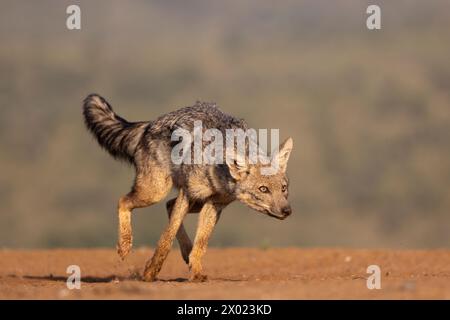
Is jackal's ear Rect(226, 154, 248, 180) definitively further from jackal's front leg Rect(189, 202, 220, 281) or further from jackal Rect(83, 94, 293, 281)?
jackal's front leg Rect(189, 202, 220, 281)

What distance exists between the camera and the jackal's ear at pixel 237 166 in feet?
42.7

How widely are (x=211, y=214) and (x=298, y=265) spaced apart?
3729 mm

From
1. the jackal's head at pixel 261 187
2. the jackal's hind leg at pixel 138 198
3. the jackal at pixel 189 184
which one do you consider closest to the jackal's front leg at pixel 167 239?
the jackal at pixel 189 184

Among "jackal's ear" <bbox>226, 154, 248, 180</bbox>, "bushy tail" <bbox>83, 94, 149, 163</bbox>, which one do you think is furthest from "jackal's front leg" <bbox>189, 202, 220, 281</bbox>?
"bushy tail" <bbox>83, 94, 149, 163</bbox>

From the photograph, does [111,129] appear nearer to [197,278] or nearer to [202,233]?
[202,233]

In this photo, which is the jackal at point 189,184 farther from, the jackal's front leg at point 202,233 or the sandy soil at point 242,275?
the sandy soil at point 242,275

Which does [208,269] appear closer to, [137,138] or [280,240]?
[137,138]

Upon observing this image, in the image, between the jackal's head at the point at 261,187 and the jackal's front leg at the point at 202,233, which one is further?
the jackal's front leg at the point at 202,233

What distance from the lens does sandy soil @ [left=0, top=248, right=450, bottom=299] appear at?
10.3 meters

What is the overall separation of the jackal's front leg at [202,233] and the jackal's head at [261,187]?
2.03 feet

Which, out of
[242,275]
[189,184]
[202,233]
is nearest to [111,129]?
[189,184]

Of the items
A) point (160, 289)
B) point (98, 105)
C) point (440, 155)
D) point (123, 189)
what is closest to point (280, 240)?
point (123, 189)

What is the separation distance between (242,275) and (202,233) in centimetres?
238
